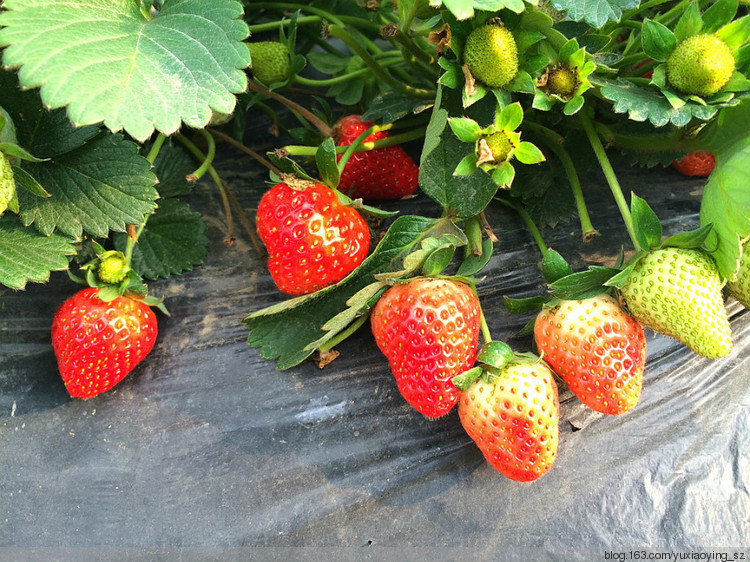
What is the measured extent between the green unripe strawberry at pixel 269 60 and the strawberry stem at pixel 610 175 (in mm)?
449

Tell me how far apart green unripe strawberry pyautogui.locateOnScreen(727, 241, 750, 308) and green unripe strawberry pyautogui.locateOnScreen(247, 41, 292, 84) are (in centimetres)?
68

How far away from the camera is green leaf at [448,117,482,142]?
0.70m

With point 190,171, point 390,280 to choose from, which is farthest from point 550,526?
point 190,171

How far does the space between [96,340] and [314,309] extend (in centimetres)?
28

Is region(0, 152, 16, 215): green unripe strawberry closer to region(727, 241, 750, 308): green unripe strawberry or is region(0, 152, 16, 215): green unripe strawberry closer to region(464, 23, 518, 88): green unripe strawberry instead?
region(464, 23, 518, 88): green unripe strawberry

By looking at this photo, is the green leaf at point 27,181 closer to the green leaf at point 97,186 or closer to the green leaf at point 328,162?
the green leaf at point 97,186

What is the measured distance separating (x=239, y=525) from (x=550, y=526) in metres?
0.38

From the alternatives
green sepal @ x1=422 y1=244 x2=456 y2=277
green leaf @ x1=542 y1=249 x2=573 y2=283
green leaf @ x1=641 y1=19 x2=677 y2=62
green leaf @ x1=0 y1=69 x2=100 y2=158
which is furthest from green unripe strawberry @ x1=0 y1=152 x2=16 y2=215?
green leaf @ x1=641 y1=19 x2=677 y2=62

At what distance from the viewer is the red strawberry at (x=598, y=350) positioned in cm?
74

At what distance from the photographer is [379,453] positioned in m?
0.80

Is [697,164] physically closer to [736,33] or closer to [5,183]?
[736,33]

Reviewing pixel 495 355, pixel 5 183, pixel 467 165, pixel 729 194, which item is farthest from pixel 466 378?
pixel 5 183

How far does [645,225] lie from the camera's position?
0.73m

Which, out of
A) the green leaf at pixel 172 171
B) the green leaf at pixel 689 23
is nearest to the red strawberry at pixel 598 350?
the green leaf at pixel 689 23
